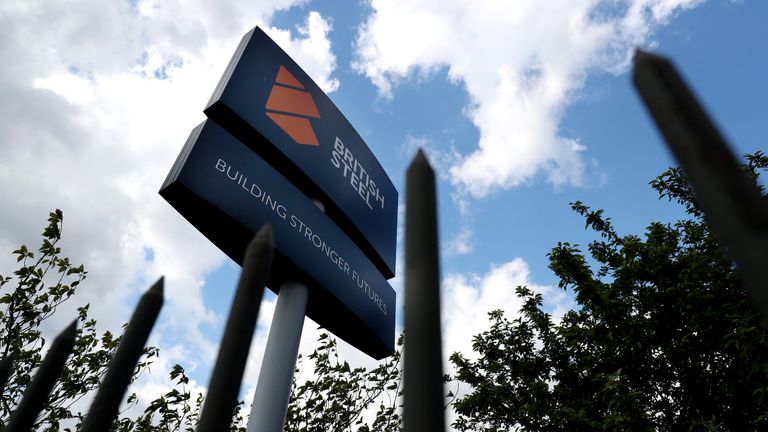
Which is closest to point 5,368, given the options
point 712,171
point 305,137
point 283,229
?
point 712,171

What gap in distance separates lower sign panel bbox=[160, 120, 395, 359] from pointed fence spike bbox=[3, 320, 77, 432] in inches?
136

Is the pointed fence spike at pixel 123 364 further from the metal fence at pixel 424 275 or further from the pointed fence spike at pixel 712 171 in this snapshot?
the pointed fence spike at pixel 712 171

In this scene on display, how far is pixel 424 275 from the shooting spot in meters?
1.00

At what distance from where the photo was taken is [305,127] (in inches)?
321

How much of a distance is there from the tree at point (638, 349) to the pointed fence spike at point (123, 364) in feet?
32.7

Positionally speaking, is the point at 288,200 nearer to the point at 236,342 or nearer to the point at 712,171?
the point at 236,342

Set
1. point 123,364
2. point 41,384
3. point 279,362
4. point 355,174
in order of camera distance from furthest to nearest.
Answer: point 355,174 < point 279,362 < point 41,384 < point 123,364

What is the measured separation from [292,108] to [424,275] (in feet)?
24.7

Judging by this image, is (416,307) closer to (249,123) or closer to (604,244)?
(249,123)

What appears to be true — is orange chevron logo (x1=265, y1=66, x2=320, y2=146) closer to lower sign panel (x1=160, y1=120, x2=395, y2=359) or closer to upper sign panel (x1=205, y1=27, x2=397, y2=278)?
upper sign panel (x1=205, y1=27, x2=397, y2=278)

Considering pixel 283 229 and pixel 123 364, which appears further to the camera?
pixel 283 229

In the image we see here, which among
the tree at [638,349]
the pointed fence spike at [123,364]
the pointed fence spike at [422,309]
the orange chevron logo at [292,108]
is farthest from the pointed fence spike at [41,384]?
the tree at [638,349]

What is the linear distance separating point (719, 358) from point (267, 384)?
9508 millimetres

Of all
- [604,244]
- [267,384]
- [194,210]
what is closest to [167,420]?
[267,384]
